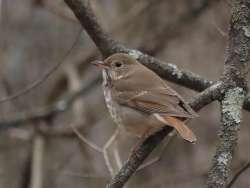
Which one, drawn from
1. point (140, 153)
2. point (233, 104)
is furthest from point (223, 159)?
point (140, 153)

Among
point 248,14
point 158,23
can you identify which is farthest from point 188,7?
point 248,14

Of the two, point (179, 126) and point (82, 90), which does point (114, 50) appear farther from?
point (82, 90)

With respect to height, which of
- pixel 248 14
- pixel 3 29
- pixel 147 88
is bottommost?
pixel 248 14

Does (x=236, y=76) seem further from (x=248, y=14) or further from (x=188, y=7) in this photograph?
(x=188, y=7)

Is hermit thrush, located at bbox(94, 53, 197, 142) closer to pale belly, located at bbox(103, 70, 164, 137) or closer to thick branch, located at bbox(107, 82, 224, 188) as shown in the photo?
pale belly, located at bbox(103, 70, 164, 137)

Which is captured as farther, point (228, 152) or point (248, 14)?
point (248, 14)

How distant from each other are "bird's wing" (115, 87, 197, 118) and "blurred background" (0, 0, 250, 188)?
1.33 meters

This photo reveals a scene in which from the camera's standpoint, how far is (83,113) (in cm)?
547

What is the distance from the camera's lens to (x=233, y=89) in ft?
8.46

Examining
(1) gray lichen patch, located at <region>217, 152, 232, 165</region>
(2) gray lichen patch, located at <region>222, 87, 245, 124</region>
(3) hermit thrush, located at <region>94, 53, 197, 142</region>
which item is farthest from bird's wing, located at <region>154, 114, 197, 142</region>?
(1) gray lichen patch, located at <region>217, 152, 232, 165</region>

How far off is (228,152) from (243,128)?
336 cm

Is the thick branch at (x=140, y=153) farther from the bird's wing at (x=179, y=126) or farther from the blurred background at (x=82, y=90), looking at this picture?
the blurred background at (x=82, y=90)

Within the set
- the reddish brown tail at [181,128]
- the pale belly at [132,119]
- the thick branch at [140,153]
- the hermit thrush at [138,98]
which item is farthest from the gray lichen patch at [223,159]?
the pale belly at [132,119]

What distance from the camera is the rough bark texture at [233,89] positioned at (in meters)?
2.29
